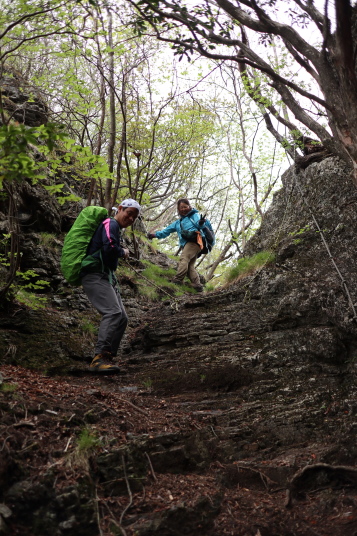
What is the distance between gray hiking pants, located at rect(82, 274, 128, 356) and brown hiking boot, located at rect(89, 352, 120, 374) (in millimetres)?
78

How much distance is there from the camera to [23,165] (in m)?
4.11

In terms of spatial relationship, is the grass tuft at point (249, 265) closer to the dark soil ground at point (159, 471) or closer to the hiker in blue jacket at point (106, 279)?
the hiker in blue jacket at point (106, 279)

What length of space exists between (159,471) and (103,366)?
2731 millimetres

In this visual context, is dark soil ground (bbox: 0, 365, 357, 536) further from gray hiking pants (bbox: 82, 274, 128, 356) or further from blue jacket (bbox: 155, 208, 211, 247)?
blue jacket (bbox: 155, 208, 211, 247)

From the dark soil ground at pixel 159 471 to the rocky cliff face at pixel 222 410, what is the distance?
14 mm

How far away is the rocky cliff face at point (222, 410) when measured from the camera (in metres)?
3.58

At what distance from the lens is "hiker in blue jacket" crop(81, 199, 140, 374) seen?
689cm

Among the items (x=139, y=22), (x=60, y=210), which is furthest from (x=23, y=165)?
(x=60, y=210)

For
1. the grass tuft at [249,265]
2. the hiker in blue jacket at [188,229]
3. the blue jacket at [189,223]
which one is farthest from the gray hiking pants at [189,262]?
the grass tuft at [249,265]

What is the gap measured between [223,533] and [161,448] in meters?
1.11

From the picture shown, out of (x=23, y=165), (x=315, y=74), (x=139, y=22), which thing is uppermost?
(x=139, y=22)

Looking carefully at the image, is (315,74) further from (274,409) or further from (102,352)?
(102,352)

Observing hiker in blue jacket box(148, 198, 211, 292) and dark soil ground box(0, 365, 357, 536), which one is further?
hiker in blue jacket box(148, 198, 211, 292)

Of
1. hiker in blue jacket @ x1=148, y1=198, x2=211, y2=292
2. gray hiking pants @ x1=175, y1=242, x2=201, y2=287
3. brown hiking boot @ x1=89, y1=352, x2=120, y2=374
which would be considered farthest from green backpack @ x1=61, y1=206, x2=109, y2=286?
gray hiking pants @ x1=175, y1=242, x2=201, y2=287
